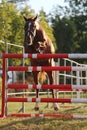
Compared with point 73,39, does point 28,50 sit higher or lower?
higher

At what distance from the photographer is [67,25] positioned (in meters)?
53.1

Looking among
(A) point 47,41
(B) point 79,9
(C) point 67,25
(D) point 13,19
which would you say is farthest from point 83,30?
(A) point 47,41

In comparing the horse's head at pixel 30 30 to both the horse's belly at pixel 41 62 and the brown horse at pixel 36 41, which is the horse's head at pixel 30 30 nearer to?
the brown horse at pixel 36 41

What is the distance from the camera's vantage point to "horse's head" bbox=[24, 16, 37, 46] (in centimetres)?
1023

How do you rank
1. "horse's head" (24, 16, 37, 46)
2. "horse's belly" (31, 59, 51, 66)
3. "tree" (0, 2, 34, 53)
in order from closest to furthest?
"horse's head" (24, 16, 37, 46)
"horse's belly" (31, 59, 51, 66)
"tree" (0, 2, 34, 53)

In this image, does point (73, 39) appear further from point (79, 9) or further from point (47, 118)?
point (47, 118)

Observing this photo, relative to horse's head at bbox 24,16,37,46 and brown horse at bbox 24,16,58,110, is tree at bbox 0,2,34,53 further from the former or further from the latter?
horse's head at bbox 24,16,37,46

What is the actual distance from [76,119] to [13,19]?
28.7 metres

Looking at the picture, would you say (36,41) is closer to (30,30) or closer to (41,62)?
(41,62)

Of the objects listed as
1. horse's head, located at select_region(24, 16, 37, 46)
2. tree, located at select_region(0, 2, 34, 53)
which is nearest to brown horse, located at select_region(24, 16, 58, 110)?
Answer: horse's head, located at select_region(24, 16, 37, 46)

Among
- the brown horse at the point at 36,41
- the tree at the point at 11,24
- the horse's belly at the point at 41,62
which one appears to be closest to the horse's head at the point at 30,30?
the brown horse at the point at 36,41

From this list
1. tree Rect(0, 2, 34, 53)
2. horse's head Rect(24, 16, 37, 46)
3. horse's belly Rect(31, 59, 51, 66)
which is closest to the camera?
horse's head Rect(24, 16, 37, 46)

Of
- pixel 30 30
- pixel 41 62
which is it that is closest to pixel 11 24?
pixel 41 62

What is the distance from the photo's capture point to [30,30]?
1038cm
